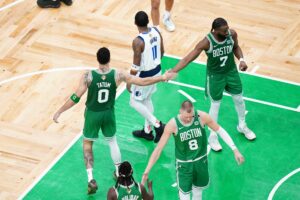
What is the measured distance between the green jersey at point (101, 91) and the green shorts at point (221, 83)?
178cm

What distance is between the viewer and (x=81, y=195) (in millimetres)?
12633

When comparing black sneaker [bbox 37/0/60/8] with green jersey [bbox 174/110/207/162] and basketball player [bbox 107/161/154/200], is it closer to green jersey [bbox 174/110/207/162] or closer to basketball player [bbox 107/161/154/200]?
green jersey [bbox 174/110/207/162]

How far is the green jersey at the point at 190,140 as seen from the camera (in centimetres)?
1080

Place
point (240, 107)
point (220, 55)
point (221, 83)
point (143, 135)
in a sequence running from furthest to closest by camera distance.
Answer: point (143, 135)
point (240, 107)
point (221, 83)
point (220, 55)

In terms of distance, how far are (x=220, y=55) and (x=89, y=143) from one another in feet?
8.05

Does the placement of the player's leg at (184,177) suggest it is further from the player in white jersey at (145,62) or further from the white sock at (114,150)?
the player in white jersey at (145,62)

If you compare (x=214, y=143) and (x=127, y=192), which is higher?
(x=127, y=192)

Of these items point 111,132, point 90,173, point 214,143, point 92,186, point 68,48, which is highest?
point 111,132

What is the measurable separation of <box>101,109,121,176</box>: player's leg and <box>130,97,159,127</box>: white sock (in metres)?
0.92

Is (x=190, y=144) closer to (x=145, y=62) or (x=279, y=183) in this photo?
(x=145, y=62)

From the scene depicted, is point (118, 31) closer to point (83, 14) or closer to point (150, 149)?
point (83, 14)

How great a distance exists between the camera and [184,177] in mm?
11094

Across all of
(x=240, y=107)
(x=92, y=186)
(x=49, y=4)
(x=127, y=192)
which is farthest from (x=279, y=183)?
(x=49, y=4)

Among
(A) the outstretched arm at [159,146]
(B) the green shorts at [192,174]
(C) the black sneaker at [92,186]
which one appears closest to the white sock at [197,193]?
(B) the green shorts at [192,174]
